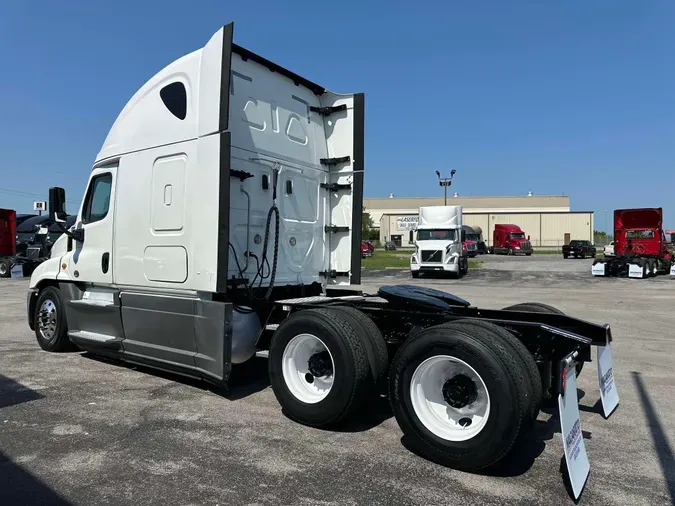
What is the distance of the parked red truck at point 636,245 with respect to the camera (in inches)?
1010

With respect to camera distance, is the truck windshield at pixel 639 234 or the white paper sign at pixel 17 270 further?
the truck windshield at pixel 639 234

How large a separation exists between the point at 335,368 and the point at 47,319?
5.20 metres

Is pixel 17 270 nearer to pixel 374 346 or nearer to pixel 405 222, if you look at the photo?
pixel 374 346

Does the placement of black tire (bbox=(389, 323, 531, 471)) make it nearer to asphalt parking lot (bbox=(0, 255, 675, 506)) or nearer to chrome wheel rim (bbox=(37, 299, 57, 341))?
asphalt parking lot (bbox=(0, 255, 675, 506))

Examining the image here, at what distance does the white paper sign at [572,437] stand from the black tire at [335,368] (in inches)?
59.6

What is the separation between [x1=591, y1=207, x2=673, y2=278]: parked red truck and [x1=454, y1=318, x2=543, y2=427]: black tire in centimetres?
2491

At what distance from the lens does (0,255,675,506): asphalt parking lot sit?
11.0ft

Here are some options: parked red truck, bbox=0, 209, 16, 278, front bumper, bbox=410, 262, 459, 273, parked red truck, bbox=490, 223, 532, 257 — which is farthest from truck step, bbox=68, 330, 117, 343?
parked red truck, bbox=490, 223, 532, 257

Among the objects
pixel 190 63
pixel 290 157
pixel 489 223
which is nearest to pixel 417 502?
pixel 290 157

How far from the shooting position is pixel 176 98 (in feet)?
18.5

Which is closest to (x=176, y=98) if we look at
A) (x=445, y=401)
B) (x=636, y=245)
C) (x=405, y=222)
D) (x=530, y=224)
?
(x=445, y=401)

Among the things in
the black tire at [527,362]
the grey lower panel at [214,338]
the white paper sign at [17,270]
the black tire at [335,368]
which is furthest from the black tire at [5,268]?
the black tire at [527,362]

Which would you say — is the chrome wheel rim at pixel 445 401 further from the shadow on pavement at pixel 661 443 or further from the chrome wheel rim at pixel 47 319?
the chrome wheel rim at pixel 47 319

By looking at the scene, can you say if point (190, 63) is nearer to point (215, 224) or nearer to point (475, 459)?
point (215, 224)
